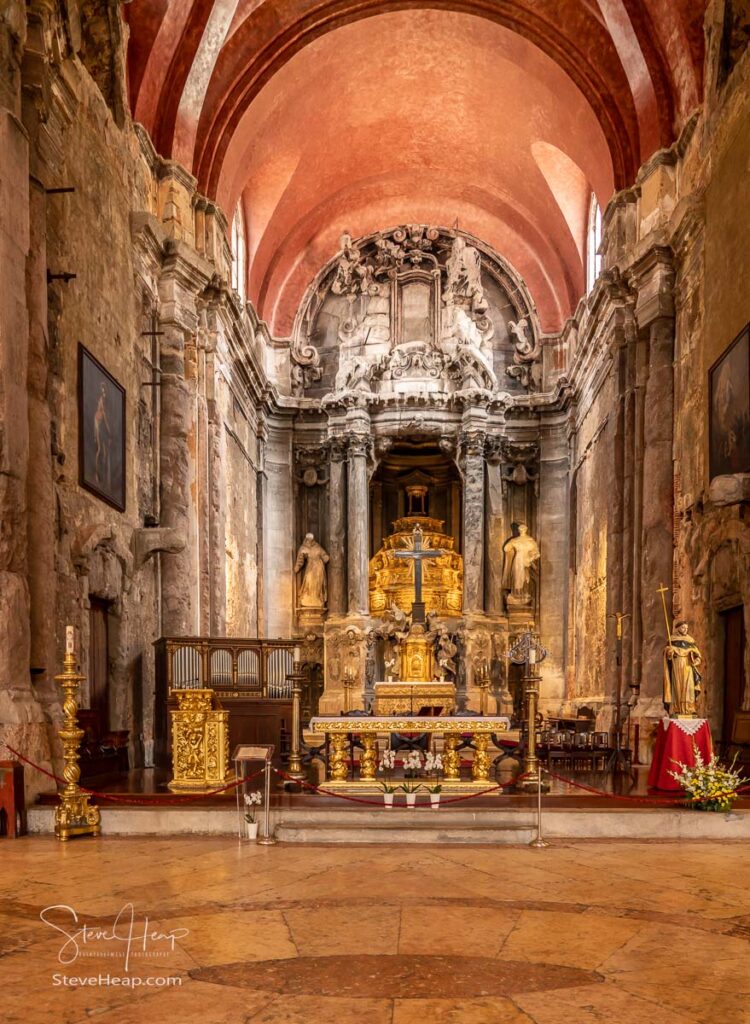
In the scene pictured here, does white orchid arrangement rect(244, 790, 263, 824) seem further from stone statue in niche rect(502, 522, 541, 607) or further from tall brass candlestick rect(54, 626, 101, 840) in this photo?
stone statue in niche rect(502, 522, 541, 607)

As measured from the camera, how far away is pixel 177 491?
1736 cm

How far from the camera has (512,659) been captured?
2427 cm

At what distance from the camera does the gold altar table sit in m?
11.8

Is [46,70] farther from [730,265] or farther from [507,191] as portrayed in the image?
[507,191]

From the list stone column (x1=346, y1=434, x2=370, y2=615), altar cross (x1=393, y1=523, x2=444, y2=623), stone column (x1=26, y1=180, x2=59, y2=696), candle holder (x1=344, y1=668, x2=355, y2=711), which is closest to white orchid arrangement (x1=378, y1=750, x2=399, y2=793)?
stone column (x1=26, y1=180, x2=59, y2=696)

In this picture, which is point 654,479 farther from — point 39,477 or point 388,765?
point 39,477

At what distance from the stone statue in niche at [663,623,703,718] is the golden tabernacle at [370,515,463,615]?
14196mm

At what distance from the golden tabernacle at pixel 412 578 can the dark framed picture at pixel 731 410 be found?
12.5m

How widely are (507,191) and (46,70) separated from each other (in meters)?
16.6

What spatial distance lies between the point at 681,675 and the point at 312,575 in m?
15.7

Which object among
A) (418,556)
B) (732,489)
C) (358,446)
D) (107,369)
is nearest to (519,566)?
(358,446)

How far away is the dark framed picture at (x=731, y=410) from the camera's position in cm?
1285

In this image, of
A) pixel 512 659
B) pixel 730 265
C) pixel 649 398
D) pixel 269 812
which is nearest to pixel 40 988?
pixel 269 812

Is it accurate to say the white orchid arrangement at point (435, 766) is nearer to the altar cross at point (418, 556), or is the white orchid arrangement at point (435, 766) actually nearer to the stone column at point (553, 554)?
the altar cross at point (418, 556)
